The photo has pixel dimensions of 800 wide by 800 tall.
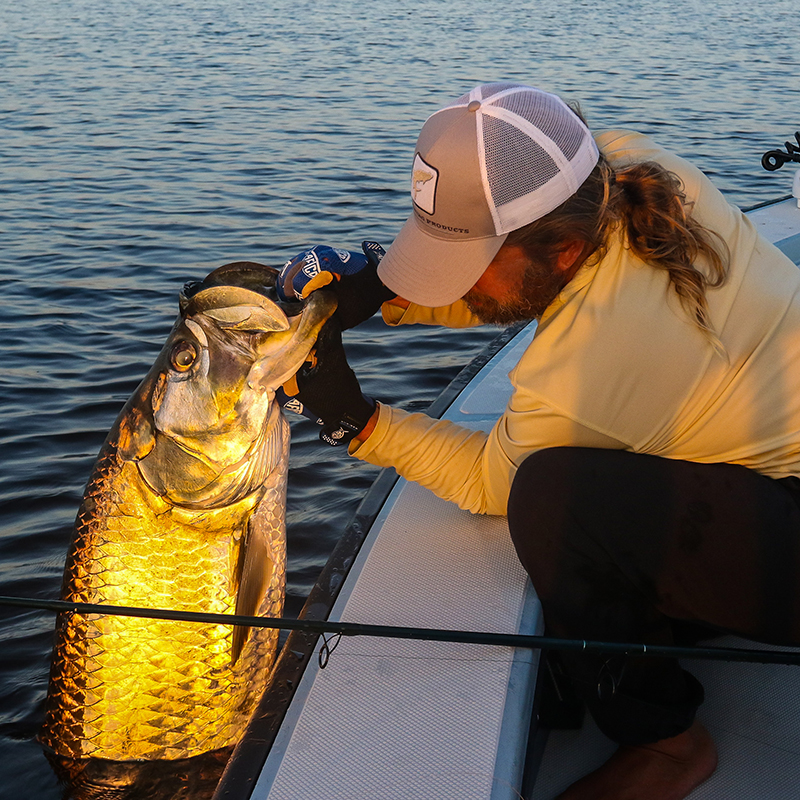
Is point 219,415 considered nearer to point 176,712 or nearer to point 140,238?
point 176,712

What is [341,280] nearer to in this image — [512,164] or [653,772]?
[512,164]

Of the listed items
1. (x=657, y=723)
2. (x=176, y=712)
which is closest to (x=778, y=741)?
(x=657, y=723)

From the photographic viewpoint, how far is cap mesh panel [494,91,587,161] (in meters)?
1.95

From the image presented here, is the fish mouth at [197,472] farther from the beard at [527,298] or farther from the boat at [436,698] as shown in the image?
the beard at [527,298]

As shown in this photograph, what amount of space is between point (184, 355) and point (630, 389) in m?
1.00

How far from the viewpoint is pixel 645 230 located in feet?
6.39

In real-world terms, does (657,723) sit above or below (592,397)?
below

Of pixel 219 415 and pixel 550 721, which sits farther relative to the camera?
pixel 550 721

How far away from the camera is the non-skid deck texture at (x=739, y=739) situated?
2.19 metres

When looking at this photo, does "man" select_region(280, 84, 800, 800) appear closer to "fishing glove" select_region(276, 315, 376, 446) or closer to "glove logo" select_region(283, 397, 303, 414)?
"fishing glove" select_region(276, 315, 376, 446)

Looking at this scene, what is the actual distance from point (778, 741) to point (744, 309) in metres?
1.10

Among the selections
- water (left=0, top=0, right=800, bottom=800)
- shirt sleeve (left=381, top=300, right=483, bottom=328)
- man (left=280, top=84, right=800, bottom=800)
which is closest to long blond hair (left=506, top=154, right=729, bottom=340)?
man (left=280, top=84, right=800, bottom=800)

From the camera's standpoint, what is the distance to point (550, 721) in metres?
2.37

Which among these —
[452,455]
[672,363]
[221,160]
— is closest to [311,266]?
[452,455]
